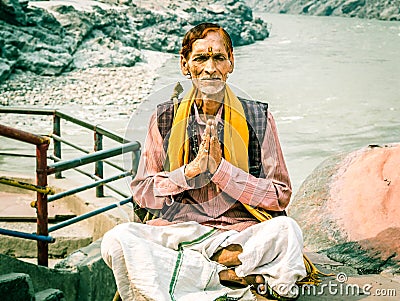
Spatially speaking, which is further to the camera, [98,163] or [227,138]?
[98,163]

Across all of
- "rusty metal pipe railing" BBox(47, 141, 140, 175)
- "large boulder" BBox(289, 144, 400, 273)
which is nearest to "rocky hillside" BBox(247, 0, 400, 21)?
"large boulder" BBox(289, 144, 400, 273)

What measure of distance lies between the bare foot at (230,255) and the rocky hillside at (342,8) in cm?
7096

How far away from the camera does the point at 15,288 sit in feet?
9.52

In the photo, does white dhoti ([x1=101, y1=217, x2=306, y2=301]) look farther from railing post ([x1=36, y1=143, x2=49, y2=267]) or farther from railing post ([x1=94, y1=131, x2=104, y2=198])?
railing post ([x1=94, y1=131, x2=104, y2=198])

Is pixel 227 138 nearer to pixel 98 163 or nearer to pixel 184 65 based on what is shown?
pixel 184 65

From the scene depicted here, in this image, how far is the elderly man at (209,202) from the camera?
104 inches

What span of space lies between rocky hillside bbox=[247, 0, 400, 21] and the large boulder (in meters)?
69.3

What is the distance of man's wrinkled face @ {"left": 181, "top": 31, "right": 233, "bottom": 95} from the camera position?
9.54 feet

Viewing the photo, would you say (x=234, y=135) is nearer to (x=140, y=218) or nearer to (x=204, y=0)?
(x=140, y=218)

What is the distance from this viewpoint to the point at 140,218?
304 centimetres

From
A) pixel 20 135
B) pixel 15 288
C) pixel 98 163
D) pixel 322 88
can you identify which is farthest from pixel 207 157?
pixel 322 88

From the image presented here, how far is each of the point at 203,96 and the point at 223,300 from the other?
90cm

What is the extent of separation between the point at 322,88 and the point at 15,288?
85.9 ft

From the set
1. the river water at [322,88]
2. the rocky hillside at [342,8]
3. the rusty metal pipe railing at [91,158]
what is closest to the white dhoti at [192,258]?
the rusty metal pipe railing at [91,158]
